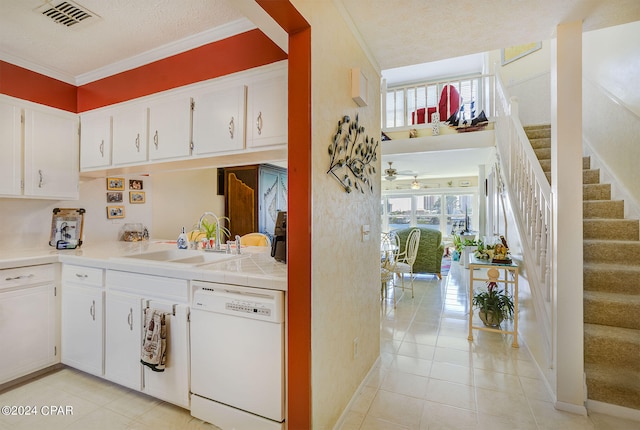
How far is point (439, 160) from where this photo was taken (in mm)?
5520

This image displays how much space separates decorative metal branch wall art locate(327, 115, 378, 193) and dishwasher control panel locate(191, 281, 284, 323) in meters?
0.74

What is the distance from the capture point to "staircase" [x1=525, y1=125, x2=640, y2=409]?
1.88 m

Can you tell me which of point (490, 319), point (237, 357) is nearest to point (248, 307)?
point (237, 357)

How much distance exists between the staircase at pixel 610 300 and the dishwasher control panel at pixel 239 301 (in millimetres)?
2098

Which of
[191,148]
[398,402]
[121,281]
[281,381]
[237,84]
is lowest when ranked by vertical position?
[398,402]

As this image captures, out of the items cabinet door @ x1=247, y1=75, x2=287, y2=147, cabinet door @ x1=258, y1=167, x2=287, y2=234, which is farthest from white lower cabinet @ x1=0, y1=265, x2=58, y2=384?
cabinet door @ x1=258, y1=167, x2=287, y2=234

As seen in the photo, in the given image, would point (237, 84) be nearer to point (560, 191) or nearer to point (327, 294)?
point (327, 294)

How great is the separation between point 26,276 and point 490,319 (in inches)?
162

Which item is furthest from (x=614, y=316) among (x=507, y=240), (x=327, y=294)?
(x=327, y=294)

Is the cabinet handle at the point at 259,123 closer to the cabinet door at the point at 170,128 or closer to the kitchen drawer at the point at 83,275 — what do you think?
the cabinet door at the point at 170,128

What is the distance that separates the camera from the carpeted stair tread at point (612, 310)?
6.84ft

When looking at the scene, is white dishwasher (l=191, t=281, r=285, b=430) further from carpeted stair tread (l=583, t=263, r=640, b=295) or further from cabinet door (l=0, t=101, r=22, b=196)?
carpeted stair tread (l=583, t=263, r=640, b=295)

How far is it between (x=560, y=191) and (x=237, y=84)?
7.32 ft

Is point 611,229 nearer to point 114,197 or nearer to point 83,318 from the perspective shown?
point 83,318
